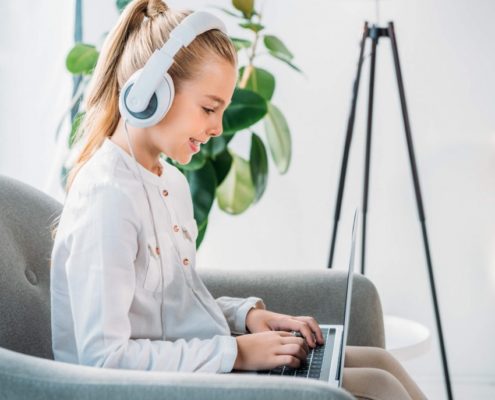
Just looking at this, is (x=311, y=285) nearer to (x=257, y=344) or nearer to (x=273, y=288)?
(x=273, y=288)

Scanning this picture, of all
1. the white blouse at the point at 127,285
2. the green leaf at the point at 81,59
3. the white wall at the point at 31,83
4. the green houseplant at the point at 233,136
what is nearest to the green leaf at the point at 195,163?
the green houseplant at the point at 233,136

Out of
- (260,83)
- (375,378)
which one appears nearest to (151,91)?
(375,378)

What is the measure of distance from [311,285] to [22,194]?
54 centimetres

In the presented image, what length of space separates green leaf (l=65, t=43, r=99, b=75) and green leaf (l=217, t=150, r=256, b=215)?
1.45 feet

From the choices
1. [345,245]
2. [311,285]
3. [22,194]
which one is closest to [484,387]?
[345,245]

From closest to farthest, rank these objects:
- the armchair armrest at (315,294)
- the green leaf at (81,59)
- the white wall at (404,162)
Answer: the armchair armrest at (315,294) < the green leaf at (81,59) < the white wall at (404,162)

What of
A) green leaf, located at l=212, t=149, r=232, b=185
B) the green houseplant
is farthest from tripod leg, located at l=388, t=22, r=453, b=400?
green leaf, located at l=212, t=149, r=232, b=185

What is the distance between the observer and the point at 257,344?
3.85 feet

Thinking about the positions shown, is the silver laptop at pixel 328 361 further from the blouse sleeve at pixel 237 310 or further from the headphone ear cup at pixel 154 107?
the headphone ear cup at pixel 154 107

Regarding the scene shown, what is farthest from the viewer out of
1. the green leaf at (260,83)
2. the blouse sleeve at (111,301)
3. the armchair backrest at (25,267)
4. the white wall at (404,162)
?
the white wall at (404,162)

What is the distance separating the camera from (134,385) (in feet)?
3.24

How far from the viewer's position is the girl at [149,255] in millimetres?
1129

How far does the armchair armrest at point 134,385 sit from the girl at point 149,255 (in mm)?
90

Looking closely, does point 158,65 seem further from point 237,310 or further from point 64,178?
point 64,178
